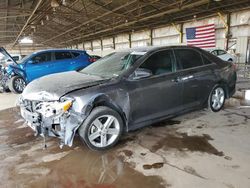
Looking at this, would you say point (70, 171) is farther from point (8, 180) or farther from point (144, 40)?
point (144, 40)

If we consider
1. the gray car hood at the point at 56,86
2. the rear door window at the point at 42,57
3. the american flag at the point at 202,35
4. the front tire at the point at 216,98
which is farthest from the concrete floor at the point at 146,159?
the american flag at the point at 202,35

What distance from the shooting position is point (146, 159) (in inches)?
116

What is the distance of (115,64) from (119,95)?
2.60 feet

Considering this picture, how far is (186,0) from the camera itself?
1198 cm

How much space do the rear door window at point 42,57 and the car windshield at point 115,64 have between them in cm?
469

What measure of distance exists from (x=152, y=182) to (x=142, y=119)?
118 centimetres

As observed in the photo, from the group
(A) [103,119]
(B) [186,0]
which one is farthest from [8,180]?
(B) [186,0]

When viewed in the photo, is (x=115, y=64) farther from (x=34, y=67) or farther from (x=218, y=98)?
(x=34, y=67)

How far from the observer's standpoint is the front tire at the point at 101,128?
3000 mm

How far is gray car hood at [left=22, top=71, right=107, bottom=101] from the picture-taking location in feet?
9.93

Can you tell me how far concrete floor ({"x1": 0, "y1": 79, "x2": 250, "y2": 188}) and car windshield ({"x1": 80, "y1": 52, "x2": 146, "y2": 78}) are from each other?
3.43 ft

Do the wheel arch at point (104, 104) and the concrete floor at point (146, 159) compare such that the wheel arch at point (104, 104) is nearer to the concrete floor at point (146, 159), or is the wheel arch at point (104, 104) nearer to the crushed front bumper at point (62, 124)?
the crushed front bumper at point (62, 124)

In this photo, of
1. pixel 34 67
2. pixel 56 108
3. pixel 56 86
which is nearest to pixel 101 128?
pixel 56 108

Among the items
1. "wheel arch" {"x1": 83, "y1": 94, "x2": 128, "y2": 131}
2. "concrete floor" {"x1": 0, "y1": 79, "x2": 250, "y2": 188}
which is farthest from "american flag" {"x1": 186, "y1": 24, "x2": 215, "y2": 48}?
"wheel arch" {"x1": 83, "y1": 94, "x2": 128, "y2": 131}
